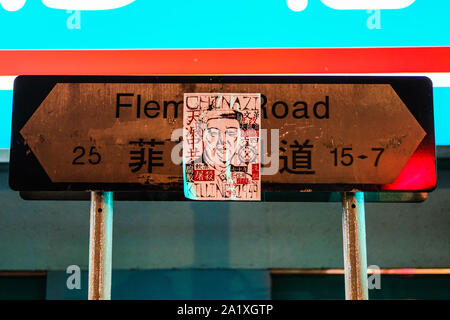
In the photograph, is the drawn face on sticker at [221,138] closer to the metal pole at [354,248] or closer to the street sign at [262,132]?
the street sign at [262,132]

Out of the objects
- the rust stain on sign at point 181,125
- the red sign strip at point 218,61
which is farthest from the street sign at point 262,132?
the red sign strip at point 218,61

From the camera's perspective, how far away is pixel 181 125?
1611mm

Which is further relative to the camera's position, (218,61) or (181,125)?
(218,61)

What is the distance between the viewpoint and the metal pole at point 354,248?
→ 5.14ft

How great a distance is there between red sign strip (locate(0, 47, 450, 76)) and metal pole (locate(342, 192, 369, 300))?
112cm

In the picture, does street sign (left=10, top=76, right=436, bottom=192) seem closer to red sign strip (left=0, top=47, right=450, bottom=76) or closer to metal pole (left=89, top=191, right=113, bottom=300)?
metal pole (left=89, top=191, right=113, bottom=300)

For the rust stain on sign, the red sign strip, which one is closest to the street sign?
the rust stain on sign

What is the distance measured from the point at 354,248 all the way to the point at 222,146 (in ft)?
2.01

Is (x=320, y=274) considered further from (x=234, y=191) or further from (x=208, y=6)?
(x=208, y=6)

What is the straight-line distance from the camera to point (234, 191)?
1.55 meters

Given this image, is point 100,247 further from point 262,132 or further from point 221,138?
point 262,132

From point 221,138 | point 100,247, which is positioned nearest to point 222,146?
point 221,138

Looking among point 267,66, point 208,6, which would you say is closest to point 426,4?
point 267,66
